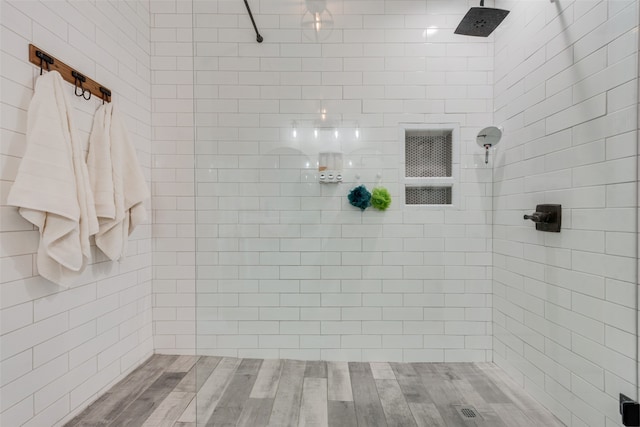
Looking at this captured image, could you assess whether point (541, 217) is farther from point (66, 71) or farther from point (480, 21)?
point (66, 71)

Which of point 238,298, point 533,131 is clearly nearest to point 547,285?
point 533,131

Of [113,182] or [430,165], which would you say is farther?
[430,165]

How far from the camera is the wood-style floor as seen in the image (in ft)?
4.54

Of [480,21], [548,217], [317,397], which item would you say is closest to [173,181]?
[317,397]

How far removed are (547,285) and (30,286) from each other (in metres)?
2.42

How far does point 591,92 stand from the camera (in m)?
1.23

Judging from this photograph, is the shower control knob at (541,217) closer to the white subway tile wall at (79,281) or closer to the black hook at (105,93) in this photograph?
the white subway tile wall at (79,281)

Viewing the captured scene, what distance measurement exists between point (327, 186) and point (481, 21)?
123 cm

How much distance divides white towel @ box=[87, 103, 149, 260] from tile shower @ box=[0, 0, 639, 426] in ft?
0.33

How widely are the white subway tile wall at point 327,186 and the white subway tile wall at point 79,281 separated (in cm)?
22

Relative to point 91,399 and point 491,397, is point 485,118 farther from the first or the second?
point 91,399

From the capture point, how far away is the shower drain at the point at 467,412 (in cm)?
141

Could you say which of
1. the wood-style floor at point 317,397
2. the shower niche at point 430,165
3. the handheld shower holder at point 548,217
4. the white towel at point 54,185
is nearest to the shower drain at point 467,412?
the wood-style floor at point 317,397

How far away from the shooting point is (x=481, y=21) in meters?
1.60
